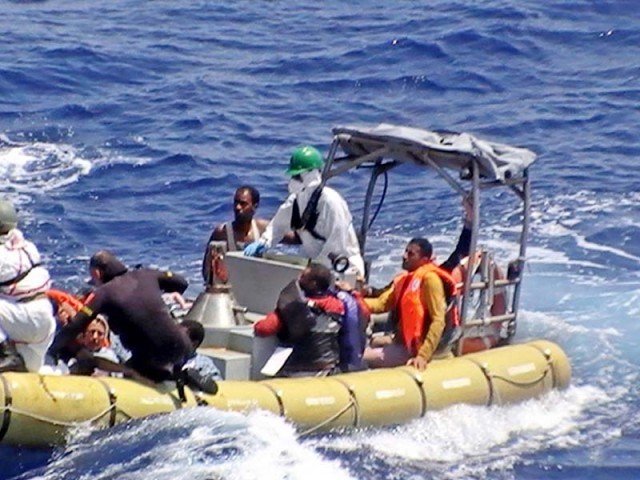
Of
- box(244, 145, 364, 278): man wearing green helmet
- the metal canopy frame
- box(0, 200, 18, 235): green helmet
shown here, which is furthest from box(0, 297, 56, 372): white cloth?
the metal canopy frame

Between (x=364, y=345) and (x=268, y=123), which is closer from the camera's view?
(x=364, y=345)

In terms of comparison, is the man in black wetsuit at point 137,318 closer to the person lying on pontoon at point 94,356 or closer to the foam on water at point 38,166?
the person lying on pontoon at point 94,356

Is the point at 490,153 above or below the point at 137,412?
above

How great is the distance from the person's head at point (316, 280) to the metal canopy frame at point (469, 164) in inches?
53.8

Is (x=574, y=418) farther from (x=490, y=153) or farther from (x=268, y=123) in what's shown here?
(x=268, y=123)

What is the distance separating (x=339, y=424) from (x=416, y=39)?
49.3ft

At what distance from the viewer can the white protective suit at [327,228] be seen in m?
15.6

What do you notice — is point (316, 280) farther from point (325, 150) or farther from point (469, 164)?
point (325, 150)

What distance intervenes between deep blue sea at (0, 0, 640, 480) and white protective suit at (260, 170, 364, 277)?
1.69 meters

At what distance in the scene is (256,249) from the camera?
620 inches

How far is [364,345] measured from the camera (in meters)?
14.9

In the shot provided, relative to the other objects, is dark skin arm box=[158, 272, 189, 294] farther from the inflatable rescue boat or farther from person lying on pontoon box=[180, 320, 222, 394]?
the inflatable rescue boat

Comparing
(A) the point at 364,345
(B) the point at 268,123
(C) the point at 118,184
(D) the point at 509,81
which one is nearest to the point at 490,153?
(A) the point at 364,345

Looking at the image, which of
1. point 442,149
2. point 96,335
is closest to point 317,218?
point 442,149
